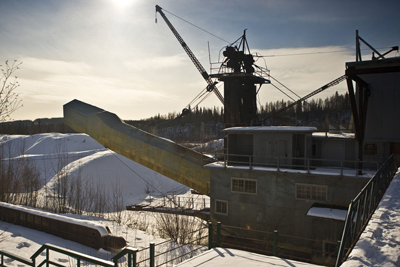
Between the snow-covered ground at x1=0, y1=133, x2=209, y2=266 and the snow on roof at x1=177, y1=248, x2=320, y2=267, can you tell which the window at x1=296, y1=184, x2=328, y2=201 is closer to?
the snow-covered ground at x1=0, y1=133, x2=209, y2=266

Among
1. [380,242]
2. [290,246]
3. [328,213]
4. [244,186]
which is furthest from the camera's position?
[244,186]

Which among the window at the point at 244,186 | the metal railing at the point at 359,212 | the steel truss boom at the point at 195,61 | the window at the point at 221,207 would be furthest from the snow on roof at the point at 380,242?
the steel truss boom at the point at 195,61

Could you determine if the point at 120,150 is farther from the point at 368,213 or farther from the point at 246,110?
the point at 368,213

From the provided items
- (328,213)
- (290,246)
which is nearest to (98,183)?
(290,246)

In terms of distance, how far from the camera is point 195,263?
22.7ft

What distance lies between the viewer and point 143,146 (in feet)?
64.5

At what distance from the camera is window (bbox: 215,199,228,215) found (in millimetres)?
17208

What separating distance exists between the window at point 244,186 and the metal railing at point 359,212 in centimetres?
672

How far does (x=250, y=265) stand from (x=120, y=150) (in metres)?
15.7

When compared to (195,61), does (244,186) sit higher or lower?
lower

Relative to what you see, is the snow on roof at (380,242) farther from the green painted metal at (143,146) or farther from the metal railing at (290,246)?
the green painted metal at (143,146)

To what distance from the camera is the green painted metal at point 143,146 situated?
19.1 metres

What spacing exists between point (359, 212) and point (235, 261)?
3165 millimetres

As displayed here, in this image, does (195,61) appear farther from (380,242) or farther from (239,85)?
(380,242)
